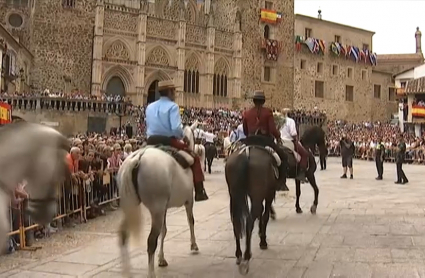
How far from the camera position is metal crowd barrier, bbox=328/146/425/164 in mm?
31933

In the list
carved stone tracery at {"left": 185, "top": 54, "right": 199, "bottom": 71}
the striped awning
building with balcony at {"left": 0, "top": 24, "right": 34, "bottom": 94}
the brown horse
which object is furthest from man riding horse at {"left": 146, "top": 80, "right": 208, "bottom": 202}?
the striped awning

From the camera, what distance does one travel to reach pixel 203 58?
4141cm

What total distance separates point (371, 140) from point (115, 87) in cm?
1969

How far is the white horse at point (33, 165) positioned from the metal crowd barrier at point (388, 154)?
2972cm

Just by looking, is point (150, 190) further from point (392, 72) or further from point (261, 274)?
point (392, 72)

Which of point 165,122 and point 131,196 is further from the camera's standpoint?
point 165,122

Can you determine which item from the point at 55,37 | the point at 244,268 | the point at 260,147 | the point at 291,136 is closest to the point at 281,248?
the point at 244,268

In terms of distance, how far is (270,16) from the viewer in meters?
48.2

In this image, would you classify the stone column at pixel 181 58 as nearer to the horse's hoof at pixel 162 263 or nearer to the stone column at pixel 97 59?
the stone column at pixel 97 59

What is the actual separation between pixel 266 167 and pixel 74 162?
186 inches

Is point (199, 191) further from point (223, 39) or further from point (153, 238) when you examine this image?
point (223, 39)

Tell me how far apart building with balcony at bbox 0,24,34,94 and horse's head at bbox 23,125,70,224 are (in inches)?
878

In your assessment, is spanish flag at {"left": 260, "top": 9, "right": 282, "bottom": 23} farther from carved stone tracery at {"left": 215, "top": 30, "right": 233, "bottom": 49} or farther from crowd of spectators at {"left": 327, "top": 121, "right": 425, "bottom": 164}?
crowd of spectators at {"left": 327, "top": 121, "right": 425, "bottom": 164}

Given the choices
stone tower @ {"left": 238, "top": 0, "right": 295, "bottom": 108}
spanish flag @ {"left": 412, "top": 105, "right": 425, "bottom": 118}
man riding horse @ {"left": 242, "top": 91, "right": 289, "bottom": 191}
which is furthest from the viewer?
stone tower @ {"left": 238, "top": 0, "right": 295, "bottom": 108}
